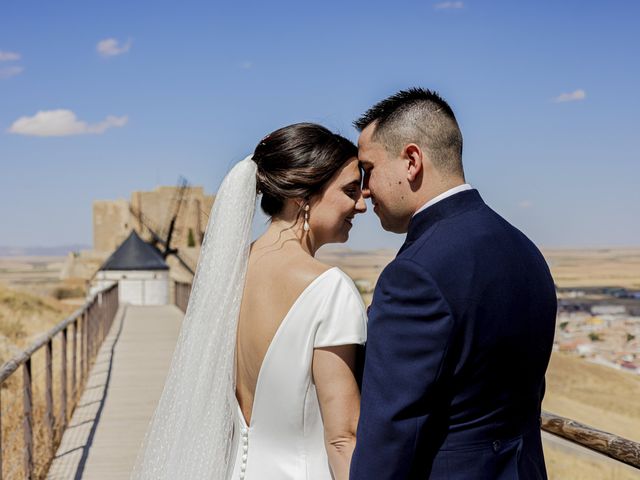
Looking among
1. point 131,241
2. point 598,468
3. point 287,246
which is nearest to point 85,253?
point 131,241

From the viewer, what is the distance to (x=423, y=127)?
1.90m

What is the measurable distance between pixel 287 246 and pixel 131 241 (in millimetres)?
32277

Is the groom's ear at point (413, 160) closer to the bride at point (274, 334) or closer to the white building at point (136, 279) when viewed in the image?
the bride at point (274, 334)

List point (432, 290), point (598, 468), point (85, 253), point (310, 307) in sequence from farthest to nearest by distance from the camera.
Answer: point (85, 253) → point (598, 468) → point (310, 307) → point (432, 290)

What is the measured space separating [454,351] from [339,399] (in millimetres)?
407

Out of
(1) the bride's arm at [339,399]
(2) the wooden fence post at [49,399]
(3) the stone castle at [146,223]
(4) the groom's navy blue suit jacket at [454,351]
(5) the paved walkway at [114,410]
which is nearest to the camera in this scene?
(4) the groom's navy blue suit jacket at [454,351]

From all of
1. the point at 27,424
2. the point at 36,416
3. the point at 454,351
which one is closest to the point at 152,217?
the point at 36,416

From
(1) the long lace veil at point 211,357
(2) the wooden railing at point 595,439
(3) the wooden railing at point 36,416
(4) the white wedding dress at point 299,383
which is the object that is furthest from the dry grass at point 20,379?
(4) the white wedding dress at point 299,383

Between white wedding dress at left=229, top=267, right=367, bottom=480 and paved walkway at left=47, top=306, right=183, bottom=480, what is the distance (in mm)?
3785

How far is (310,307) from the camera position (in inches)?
81.7

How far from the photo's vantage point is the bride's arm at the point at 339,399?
2.02 meters

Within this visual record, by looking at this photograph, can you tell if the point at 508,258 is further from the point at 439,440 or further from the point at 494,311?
the point at 439,440

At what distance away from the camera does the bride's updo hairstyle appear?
2207 mm

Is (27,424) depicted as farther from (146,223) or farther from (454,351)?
(146,223)
